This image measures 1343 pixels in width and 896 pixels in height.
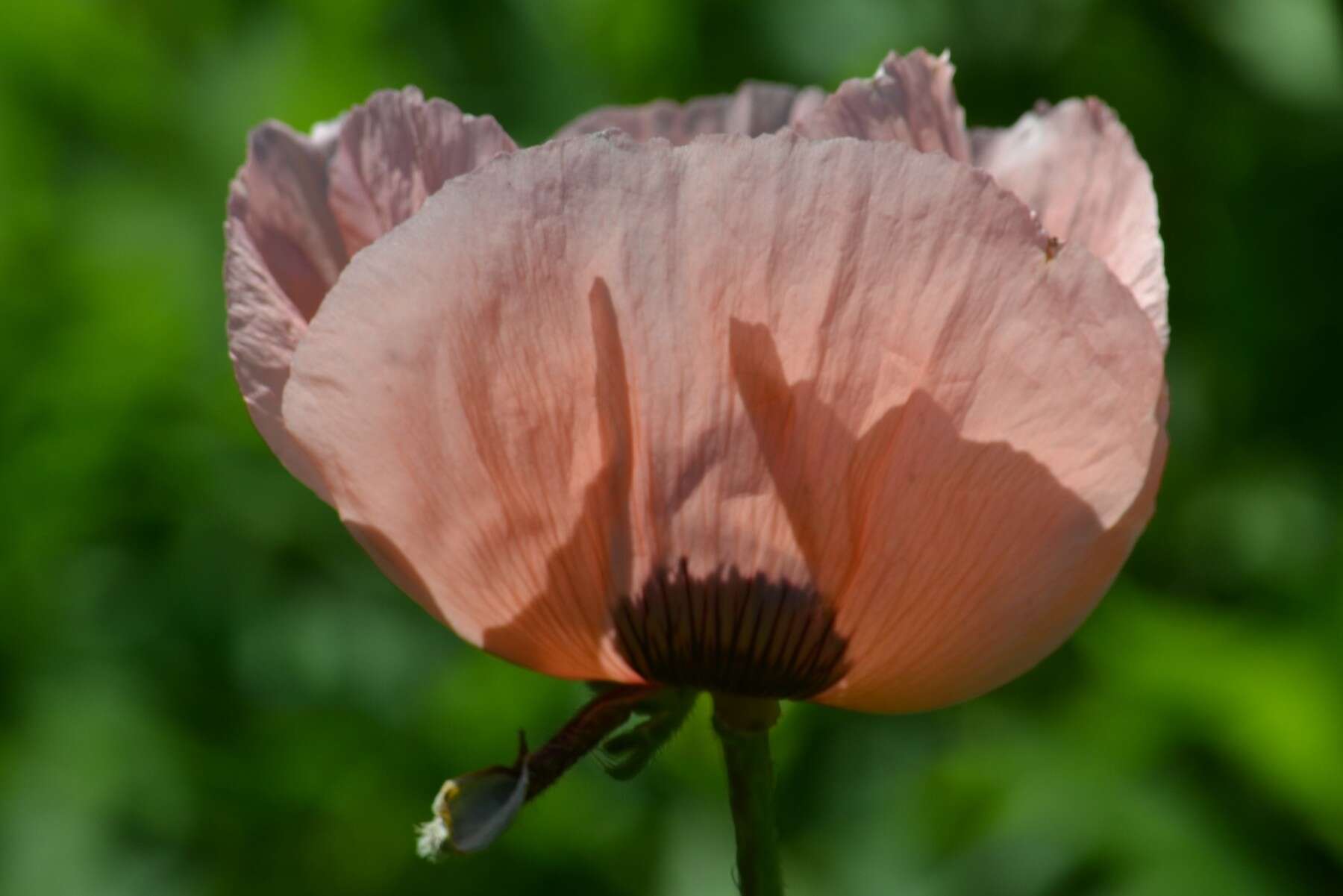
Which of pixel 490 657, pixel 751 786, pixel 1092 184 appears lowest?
pixel 490 657

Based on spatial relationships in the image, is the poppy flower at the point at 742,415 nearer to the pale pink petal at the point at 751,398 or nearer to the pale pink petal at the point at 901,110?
the pale pink petal at the point at 751,398

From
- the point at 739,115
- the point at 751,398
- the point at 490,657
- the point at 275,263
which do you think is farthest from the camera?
the point at 490,657

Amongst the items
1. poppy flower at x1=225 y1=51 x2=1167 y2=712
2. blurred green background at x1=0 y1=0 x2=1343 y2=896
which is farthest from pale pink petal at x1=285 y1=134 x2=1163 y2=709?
blurred green background at x1=0 y1=0 x2=1343 y2=896

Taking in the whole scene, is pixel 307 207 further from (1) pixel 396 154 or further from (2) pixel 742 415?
(2) pixel 742 415

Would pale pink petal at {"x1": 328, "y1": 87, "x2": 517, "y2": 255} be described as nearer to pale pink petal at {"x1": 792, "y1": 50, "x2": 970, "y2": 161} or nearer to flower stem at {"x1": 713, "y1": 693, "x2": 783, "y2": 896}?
pale pink petal at {"x1": 792, "y1": 50, "x2": 970, "y2": 161}

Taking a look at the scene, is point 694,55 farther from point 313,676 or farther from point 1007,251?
point 1007,251

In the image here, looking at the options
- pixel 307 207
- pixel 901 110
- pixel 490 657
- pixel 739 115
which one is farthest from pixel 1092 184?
pixel 490 657

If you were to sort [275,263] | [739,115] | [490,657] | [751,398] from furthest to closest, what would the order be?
[490,657]
[739,115]
[275,263]
[751,398]
